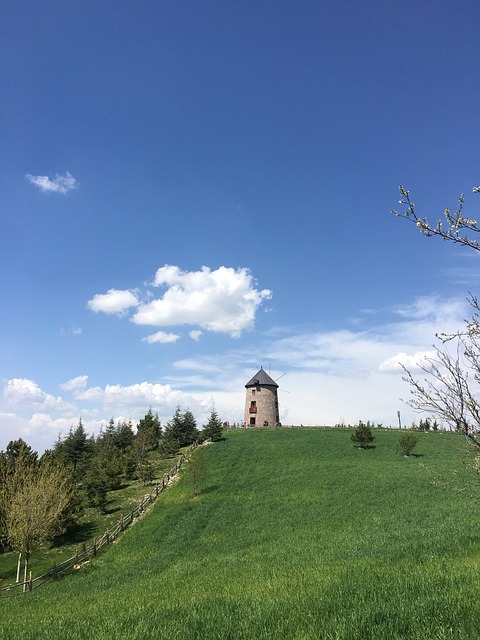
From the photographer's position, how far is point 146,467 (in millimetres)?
45781

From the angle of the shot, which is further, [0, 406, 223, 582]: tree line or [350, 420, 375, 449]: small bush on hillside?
[350, 420, 375, 449]: small bush on hillside

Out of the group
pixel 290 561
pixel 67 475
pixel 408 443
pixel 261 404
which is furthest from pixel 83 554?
pixel 261 404

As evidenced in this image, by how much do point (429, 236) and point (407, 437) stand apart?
162 ft

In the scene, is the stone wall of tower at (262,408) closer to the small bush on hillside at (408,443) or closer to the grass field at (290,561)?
the grass field at (290,561)

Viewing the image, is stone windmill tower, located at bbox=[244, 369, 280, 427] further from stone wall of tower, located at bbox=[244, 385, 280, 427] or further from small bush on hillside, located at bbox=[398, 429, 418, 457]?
small bush on hillside, located at bbox=[398, 429, 418, 457]

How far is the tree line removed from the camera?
2600 cm

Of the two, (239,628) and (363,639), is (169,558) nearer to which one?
(239,628)

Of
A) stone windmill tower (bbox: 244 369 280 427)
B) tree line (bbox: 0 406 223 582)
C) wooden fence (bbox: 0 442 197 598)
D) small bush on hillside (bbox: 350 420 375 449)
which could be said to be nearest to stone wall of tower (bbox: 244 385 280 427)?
stone windmill tower (bbox: 244 369 280 427)

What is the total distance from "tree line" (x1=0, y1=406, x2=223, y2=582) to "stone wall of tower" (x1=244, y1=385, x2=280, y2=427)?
12.8 m

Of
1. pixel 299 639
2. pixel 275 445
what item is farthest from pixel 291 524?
pixel 275 445

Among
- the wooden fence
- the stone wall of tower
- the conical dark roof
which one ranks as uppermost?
the conical dark roof

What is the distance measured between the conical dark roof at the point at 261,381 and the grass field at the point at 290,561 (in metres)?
27.5

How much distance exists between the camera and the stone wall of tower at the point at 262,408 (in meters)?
78.3

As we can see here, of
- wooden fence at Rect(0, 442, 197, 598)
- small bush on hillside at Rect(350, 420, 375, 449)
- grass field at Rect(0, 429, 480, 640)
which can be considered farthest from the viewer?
small bush on hillside at Rect(350, 420, 375, 449)
